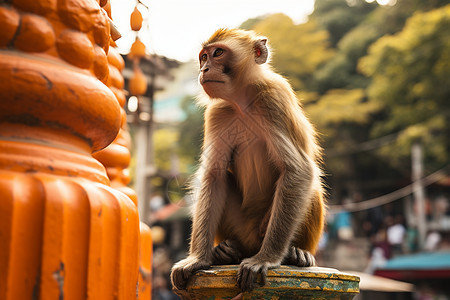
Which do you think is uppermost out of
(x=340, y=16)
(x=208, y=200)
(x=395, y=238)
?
(x=340, y=16)

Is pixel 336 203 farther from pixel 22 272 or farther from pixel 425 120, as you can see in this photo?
pixel 22 272

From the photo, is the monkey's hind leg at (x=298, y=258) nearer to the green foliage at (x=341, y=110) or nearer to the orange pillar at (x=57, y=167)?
the orange pillar at (x=57, y=167)

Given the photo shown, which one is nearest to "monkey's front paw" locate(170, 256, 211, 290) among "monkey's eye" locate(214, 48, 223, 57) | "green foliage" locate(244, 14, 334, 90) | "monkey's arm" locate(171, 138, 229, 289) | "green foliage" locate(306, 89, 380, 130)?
"monkey's arm" locate(171, 138, 229, 289)

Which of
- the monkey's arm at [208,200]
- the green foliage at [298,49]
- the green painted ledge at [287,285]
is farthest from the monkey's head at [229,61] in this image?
the green foliage at [298,49]

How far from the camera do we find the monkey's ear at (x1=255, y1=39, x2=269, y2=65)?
9.21 ft

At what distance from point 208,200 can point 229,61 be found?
2.45 feet

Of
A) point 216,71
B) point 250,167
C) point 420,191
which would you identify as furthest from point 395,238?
point 216,71

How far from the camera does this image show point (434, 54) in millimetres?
15812

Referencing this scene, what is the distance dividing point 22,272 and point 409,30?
57.0 feet

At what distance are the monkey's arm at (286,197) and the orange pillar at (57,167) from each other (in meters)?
0.92

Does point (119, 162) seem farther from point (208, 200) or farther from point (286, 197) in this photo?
point (286, 197)

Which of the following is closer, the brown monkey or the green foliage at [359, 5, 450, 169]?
the brown monkey

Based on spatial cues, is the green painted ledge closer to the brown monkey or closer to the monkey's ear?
the brown monkey

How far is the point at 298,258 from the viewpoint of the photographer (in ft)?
7.29
